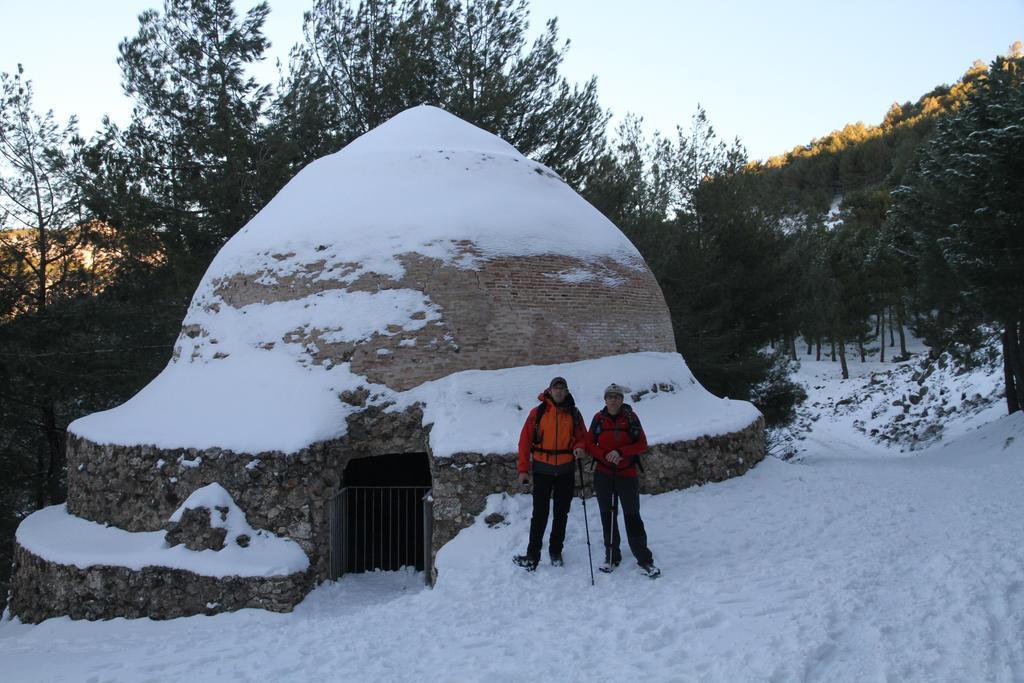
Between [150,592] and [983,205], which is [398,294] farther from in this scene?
[983,205]

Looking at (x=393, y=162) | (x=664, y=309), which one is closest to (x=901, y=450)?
(x=664, y=309)

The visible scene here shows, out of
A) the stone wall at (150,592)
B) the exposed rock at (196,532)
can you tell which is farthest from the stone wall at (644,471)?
the exposed rock at (196,532)

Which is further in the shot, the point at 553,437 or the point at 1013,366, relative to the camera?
the point at 1013,366

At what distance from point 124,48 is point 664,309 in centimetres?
1473

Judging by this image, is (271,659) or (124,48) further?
(124,48)

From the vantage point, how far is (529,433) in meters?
5.88

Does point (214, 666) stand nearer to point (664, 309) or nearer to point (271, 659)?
point (271, 659)

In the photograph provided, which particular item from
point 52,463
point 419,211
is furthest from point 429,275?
point 52,463

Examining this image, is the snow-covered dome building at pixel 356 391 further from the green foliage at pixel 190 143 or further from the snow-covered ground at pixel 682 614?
the green foliage at pixel 190 143

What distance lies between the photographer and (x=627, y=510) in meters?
5.71

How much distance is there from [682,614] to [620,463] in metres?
1.25

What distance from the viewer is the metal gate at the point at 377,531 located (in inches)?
289

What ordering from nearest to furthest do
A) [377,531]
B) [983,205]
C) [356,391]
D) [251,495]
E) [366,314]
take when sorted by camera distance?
[251,495] → [356,391] → [366,314] → [377,531] → [983,205]

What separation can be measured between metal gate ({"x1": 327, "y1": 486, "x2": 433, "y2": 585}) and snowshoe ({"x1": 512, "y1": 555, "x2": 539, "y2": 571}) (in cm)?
129
